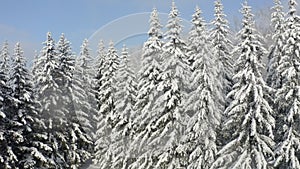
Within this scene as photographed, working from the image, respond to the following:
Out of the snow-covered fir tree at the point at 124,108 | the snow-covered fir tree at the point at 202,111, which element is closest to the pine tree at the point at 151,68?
the snow-covered fir tree at the point at 202,111

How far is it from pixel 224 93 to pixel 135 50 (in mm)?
28123

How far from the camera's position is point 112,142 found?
1451 inches

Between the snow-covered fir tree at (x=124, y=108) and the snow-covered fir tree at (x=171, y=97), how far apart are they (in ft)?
24.9

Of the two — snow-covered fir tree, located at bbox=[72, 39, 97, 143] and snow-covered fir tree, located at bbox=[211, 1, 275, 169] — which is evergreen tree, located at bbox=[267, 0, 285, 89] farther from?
snow-covered fir tree, located at bbox=[72, 39, 97, 143]

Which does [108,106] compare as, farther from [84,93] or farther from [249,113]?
A: [249,113]

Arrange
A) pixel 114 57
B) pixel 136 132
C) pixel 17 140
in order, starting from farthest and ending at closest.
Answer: pixel 114 57, pixel 136 132, pixel 17 140

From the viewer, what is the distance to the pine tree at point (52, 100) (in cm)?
3189

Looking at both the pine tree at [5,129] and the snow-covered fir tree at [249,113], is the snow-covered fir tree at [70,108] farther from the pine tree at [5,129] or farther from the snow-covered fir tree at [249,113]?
the snow-covered fir tree at [249,113]

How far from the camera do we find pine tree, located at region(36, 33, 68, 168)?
31891 millimetres

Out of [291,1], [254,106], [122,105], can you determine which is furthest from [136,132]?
[291,1]

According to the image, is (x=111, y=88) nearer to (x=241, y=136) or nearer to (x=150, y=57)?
(x=150, y=57)

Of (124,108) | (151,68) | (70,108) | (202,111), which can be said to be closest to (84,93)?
(70,108)

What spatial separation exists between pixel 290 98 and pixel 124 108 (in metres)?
15.2

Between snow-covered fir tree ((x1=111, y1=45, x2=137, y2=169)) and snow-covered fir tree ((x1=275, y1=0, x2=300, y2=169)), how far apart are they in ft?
44.3
